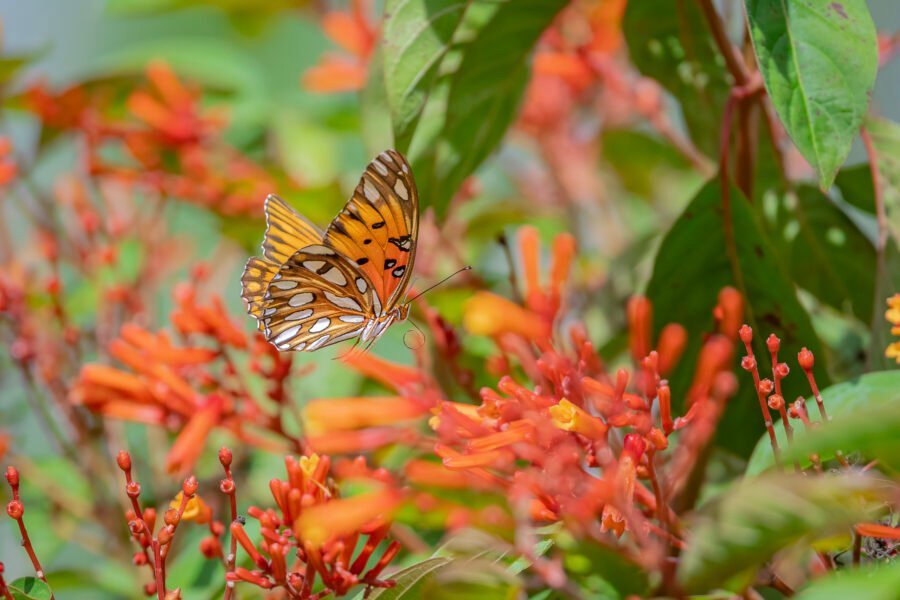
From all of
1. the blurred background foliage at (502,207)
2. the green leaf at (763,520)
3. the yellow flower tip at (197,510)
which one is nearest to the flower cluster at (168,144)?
the blurred background foliage at (502,207)

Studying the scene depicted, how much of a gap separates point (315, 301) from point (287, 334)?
1.8 inches

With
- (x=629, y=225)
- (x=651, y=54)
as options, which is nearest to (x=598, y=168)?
(x=629, y=225)

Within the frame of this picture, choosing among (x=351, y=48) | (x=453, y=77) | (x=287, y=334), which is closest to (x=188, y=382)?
(x=287, y=334)

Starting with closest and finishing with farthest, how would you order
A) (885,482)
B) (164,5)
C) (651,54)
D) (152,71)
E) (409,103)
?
(885,482)
(409,103)
(651,54)
(152,71)
(164,5)

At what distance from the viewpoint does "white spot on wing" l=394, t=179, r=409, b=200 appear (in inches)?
26.0

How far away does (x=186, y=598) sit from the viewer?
0.67 m

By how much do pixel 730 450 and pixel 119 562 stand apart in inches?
22.2

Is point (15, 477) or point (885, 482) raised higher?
point (15, 477)

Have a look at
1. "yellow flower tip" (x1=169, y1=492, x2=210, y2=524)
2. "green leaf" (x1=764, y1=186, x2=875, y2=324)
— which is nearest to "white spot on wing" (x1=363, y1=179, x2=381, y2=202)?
"yellow flower tip" (x1=169, y1=492, x2=210, y2=524)

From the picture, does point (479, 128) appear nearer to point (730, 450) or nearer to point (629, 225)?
point (730, 450)

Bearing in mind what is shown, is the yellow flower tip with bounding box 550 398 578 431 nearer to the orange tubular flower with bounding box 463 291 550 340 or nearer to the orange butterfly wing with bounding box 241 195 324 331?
the orange tubular flower with bounding box 463 291 550 340

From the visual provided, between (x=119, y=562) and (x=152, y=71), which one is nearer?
(x=119, y=562)

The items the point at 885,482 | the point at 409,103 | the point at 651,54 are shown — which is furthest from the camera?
the point at 651,54

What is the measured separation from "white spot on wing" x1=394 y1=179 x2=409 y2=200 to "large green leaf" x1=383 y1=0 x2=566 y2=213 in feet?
0.04
